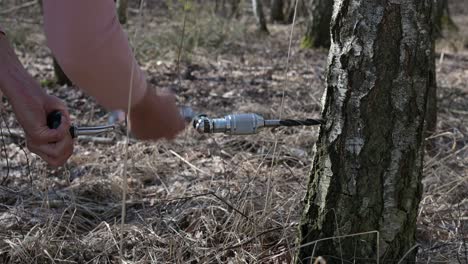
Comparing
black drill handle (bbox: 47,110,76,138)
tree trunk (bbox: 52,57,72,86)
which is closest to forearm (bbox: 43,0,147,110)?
black drill handle (bbox: 47,110,76,138)

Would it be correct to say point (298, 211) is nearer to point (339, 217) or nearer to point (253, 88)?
point (339, 217)

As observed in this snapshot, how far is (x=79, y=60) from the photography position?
1.10 meters

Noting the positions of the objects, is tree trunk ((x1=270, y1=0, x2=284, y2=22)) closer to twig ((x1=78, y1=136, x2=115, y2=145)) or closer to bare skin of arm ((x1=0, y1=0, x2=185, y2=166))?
twig ((x1=78, y1=136, x2=115, y2=145))

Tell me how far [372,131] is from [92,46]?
76 cm

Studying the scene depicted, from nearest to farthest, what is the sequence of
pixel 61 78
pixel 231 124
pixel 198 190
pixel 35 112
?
pixel 35 112, pixel 231 124, pixel 198 190, pixel 61 78

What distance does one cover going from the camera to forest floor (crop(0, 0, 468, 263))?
75.6 inches

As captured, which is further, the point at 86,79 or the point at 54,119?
the point at 54,119

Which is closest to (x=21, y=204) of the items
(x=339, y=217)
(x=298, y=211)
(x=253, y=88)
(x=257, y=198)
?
(x=257, y=198)

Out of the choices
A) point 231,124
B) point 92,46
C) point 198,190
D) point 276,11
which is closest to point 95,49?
point 92,46

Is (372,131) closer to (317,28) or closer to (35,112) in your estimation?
(35,112)

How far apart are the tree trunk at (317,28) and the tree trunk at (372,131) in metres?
5.86

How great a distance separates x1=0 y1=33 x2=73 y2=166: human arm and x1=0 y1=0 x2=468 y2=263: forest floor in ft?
0.83

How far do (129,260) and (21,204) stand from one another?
0.72 m

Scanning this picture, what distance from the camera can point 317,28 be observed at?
7391mm
